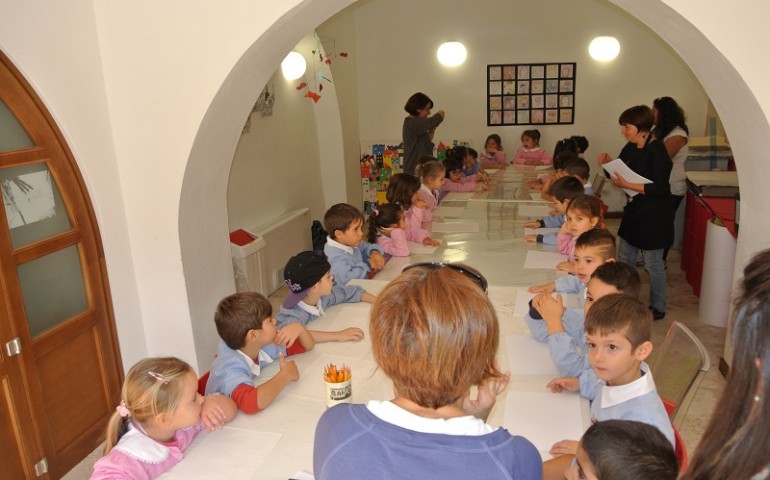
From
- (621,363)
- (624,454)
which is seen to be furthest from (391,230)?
(624,454)

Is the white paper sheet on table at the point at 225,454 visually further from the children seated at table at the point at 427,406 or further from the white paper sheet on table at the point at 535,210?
the white paper sheet on table at the point at 535,210

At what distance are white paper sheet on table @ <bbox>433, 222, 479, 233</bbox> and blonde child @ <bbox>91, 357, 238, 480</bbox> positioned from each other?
2.79 m

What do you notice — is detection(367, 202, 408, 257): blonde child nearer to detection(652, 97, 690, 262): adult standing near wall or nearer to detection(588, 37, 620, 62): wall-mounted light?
detection(652, 97, 690, 262): adult standing near wall

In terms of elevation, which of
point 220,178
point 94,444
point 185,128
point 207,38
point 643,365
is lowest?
point 94,444

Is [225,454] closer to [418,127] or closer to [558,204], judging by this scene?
[558,204]

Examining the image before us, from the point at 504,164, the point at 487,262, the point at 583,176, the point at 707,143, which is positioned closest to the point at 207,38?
the point at 487,262

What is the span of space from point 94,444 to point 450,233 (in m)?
2.47

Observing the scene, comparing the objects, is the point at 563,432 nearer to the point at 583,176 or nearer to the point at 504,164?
the point at 583,176

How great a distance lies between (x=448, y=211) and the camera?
5.11 m

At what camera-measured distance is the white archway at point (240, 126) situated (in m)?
2.58

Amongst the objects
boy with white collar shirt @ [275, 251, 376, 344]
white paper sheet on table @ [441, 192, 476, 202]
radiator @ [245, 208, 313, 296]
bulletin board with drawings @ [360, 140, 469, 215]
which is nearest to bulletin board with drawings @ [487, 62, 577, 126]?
bulletin board with drawings @ [360, 140, 469, 215]

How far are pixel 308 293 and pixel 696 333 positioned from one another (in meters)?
2.98

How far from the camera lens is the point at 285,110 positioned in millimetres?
6250

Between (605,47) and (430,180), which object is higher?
(605,47)
